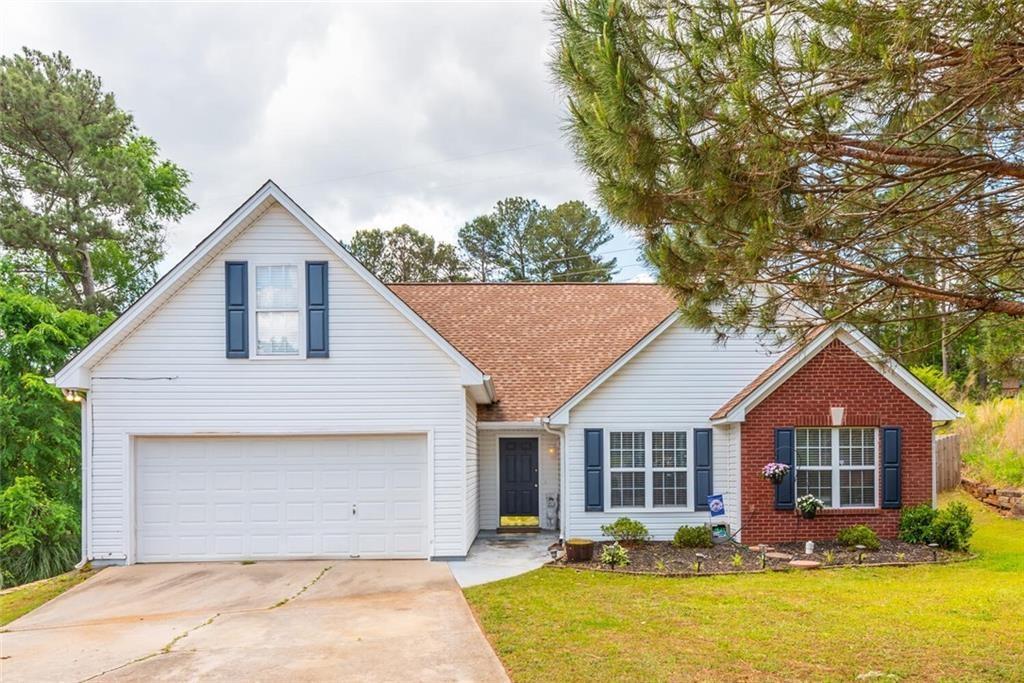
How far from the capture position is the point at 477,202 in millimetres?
39125

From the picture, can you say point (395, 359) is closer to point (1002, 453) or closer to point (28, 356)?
point (28, 356)

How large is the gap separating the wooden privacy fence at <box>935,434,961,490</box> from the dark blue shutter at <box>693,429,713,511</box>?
7.93 metres

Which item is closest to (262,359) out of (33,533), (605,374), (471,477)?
(471,477)

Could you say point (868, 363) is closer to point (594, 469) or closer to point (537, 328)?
point (594, 469)

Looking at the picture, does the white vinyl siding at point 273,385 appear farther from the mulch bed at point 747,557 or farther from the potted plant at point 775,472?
the potted plant at point 775,472

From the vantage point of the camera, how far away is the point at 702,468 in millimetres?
13477

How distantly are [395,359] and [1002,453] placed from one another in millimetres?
14827

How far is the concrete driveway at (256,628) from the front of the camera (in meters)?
6.54

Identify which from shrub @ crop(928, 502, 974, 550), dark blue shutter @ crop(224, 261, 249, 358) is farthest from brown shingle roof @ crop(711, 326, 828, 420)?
dark blue shutter @ crop(224, 261, 249, 358)

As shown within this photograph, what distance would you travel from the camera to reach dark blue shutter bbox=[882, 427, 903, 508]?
41.6ft

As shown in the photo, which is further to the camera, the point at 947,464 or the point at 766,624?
the point at 947,464

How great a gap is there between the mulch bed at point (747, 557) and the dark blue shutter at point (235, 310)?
6.21m

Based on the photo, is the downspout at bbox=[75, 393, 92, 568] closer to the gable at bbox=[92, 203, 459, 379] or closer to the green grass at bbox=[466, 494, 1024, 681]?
the gable at bbox=[92, 203, 459, 379]

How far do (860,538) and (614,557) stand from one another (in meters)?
4.16
